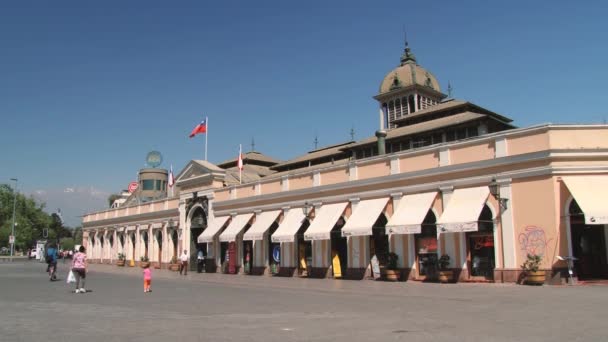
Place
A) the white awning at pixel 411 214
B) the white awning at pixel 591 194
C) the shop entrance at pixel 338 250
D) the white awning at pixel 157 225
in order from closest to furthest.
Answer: the white awning at pixel 591 194, the white awning at pixel 411 214, the shop entrance at pixel 338 250, the white awning at pixel 157 225

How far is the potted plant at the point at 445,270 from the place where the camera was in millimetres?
23609

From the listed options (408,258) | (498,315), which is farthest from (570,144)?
(498,315)

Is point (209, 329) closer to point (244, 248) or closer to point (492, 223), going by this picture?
point (492, 223)

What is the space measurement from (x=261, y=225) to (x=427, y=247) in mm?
11867

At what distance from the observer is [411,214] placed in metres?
24.8

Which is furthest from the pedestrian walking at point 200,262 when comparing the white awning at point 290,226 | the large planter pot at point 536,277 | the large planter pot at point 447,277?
the large planter pot at point 536,277

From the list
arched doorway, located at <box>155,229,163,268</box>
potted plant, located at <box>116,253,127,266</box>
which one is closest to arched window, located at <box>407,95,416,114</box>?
arched doorway, located at <box>155,229,163,268</box>

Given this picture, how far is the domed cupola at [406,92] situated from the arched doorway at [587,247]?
29.6 meters

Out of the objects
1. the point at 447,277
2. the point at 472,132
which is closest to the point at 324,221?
the point at 447,277

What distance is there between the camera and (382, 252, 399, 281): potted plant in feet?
83.8

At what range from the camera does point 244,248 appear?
36.4 m

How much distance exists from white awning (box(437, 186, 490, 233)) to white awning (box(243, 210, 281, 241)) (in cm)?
1243

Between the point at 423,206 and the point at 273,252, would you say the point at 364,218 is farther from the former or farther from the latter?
the point at 273,252

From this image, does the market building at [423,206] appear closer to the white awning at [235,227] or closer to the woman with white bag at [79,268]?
the white awning at [235,227]
